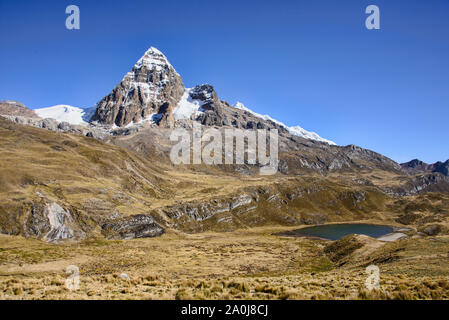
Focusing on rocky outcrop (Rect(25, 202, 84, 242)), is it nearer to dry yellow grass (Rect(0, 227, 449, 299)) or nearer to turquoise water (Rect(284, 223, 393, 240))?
dry yellow grass (Rect(0, 227, 449, 299))

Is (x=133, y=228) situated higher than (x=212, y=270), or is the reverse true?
(x=133, y=228)

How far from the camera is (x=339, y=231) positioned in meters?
153

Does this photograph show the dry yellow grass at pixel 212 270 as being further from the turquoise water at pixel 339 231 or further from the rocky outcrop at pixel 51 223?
the turquoise water at pixel 339 231

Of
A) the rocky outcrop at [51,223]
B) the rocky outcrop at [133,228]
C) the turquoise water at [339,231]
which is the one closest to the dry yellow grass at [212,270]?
the rocky outcrop at [51,223]

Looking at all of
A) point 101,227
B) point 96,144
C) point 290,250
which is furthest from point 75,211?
point 96,144

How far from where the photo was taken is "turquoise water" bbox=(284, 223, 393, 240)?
5536 inches

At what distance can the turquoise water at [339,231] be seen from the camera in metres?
141

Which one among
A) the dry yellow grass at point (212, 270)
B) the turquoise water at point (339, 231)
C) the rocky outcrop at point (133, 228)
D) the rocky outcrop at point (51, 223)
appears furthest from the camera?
the turquoise water at point (339, 231)

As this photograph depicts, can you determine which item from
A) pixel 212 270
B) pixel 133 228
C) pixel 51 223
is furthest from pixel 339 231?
pixel 51 223

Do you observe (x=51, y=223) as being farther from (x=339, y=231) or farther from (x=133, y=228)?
(x=339, y=231)

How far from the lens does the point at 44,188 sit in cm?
10144

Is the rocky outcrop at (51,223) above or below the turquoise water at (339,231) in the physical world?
above
